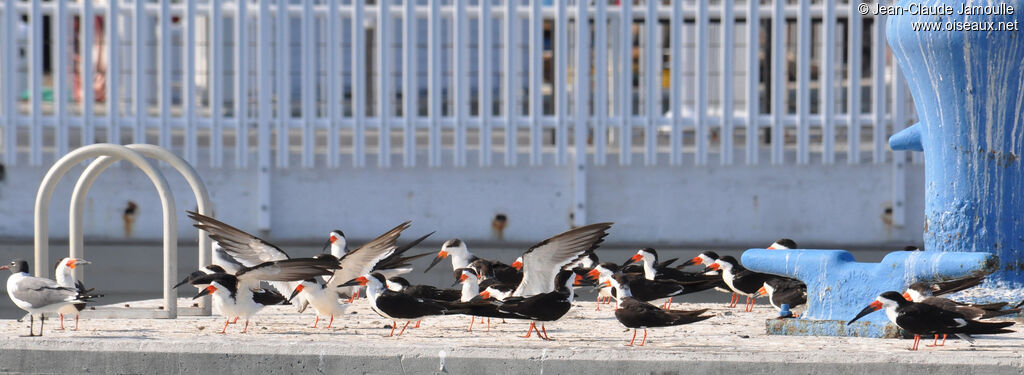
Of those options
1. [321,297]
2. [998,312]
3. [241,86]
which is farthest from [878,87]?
[321,297]

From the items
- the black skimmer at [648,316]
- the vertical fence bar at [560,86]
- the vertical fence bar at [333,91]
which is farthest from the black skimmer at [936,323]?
the vertical fence bar at [333,91]

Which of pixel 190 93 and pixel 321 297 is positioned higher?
pixel 190 93

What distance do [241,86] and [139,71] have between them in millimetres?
986

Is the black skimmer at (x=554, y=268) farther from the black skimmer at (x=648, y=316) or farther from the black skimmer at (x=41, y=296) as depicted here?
the black skimmer at (x=41, y=296)

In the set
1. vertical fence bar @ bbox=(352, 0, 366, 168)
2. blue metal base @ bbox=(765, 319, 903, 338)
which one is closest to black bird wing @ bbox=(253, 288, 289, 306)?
blue metal base @ bbox=(765, 319, 903, 338)

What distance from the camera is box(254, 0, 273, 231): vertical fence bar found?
14.8 m

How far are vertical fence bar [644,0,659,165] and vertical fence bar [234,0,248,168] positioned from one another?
3915 millimetres

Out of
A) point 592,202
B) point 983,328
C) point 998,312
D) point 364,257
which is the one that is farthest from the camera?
point 592,202

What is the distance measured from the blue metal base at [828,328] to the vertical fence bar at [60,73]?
28.9 feet

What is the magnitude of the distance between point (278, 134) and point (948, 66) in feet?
26.4

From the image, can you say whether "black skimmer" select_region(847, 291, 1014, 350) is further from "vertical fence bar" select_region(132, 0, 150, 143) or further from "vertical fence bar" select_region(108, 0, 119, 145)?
"vertical fence bar" select_region(108, 0, 119, 145)

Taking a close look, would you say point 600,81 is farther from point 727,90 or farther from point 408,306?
point 408,306

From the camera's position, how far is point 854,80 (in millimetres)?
14750

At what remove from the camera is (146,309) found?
8.85m
